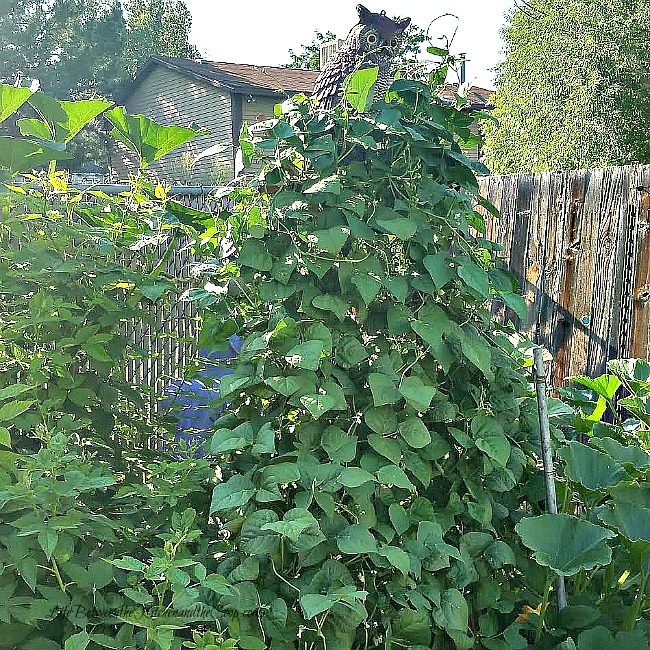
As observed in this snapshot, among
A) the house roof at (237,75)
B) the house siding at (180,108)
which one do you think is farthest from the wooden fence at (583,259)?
the house roof at (237,75)

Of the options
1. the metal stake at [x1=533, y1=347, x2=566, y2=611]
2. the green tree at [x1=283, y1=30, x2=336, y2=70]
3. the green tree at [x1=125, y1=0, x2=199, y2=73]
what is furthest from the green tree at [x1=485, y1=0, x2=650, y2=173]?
the green tree at [x1=125, y1=0, x2=199, y2=73]

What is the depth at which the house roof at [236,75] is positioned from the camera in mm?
19828

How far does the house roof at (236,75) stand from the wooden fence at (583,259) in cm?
1636

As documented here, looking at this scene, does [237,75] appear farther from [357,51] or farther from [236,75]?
[357,51]

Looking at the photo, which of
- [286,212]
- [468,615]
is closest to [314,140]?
[286,212]

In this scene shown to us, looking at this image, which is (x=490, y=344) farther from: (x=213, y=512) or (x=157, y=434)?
(x=157, y=434)

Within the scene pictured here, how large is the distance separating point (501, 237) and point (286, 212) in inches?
88.9

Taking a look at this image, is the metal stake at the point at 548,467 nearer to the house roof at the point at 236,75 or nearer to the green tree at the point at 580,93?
the green tree at the point at 580,93

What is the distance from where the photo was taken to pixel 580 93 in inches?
415

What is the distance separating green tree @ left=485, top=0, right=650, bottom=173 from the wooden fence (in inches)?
289

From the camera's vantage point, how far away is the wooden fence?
114 inches

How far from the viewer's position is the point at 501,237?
353cm

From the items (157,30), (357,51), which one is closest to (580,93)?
(357,51)

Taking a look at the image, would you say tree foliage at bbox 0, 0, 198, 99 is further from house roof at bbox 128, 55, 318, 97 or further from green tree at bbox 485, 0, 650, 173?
green tree at bbox 485, 0, 650, 173
